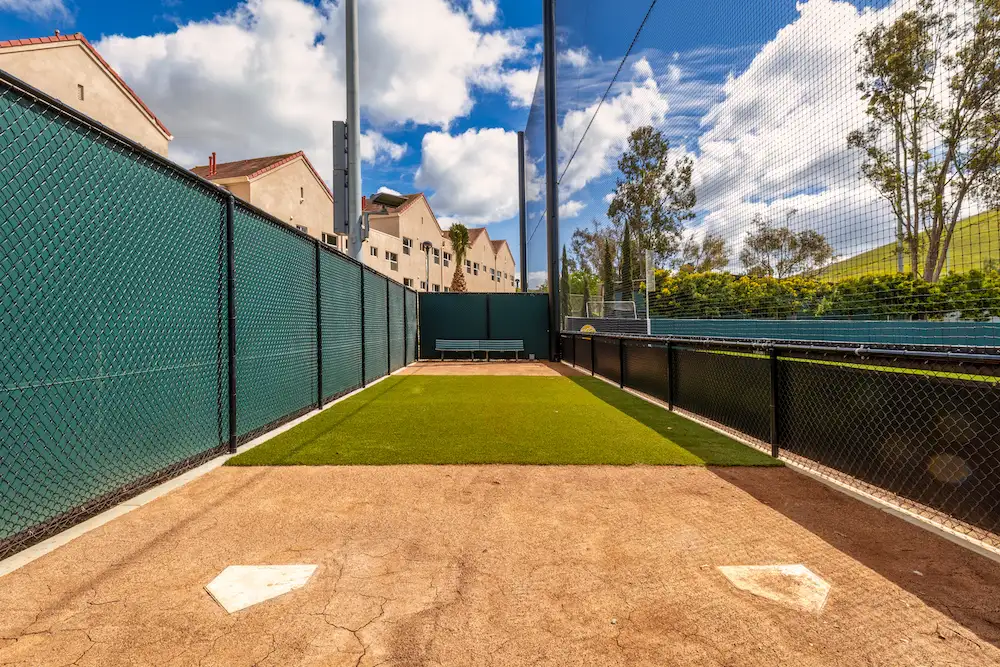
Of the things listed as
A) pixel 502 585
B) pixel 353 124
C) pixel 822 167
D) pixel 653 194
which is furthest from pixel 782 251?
pixel 353 124

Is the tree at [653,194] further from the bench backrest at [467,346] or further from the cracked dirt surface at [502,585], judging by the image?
the bench backrest at [467,346]

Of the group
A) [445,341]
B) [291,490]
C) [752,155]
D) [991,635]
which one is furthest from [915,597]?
[445,341]

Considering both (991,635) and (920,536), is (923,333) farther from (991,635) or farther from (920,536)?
(991,635)

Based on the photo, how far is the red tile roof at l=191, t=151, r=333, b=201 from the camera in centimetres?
1816

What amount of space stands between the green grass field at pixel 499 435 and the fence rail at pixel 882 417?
0.39 m

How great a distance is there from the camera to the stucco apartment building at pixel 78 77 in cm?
1141

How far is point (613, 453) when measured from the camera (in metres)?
3.92

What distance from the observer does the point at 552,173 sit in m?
14.4

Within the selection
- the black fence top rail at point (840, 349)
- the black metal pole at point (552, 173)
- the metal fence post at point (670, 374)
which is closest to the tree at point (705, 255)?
the black fence top rail at point (840, 349)

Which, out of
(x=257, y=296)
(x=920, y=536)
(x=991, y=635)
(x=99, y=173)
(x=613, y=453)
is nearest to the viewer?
(x=991, y=635)

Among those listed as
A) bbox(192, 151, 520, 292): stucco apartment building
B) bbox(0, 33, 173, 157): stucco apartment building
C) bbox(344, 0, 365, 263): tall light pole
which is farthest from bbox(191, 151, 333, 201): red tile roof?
bbox(344, 0, 365, 263): tall light pole

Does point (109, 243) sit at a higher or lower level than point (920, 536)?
higher

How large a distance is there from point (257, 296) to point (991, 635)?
16.0 feet

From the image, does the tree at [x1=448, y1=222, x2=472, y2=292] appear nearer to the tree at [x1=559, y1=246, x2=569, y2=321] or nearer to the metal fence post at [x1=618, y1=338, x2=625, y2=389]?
the tree at [x1=559, y1=246, x2=569, y2=321]
